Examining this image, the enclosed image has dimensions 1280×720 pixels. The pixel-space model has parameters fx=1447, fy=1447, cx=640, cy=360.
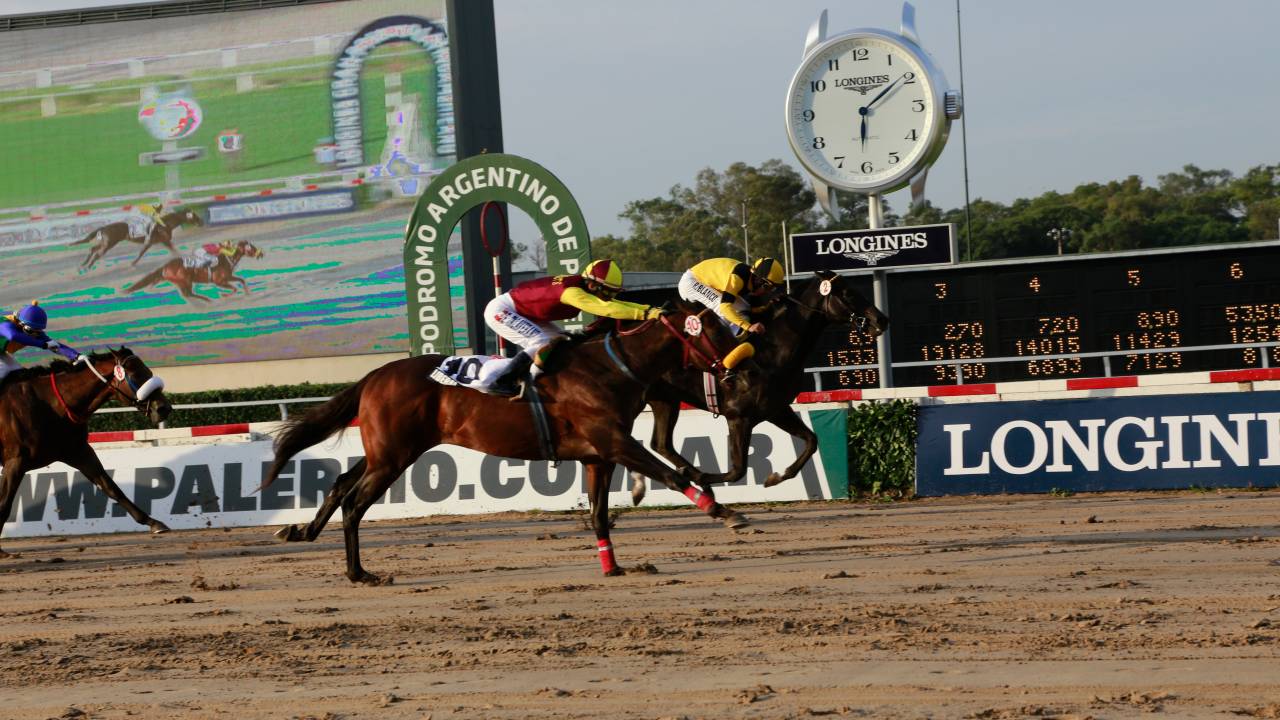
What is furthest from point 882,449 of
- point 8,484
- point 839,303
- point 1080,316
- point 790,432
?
point 8,484

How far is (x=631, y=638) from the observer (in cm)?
704

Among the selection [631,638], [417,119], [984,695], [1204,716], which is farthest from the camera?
[417,119]

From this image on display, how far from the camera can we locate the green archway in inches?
590

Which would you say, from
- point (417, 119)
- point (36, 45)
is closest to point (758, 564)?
point (417, 119)

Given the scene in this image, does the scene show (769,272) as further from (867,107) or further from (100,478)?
(100,478)

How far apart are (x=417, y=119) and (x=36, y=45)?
426 inches

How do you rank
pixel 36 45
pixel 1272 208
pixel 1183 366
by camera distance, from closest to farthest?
pixel 1183 366, pixel 36 45, pixel 1272 208

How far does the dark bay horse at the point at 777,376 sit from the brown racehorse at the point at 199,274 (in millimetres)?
27588

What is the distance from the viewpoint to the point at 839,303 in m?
11.9

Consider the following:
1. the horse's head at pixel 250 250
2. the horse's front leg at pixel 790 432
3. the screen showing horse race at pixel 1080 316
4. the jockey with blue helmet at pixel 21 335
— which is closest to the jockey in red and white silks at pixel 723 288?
the horse's front leg at pixel 790 432

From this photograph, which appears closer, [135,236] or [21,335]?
[21,335]

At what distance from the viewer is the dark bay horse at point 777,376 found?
11508 millimetres

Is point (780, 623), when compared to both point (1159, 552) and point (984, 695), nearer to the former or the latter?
point (984, 695)

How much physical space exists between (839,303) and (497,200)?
472 cm
